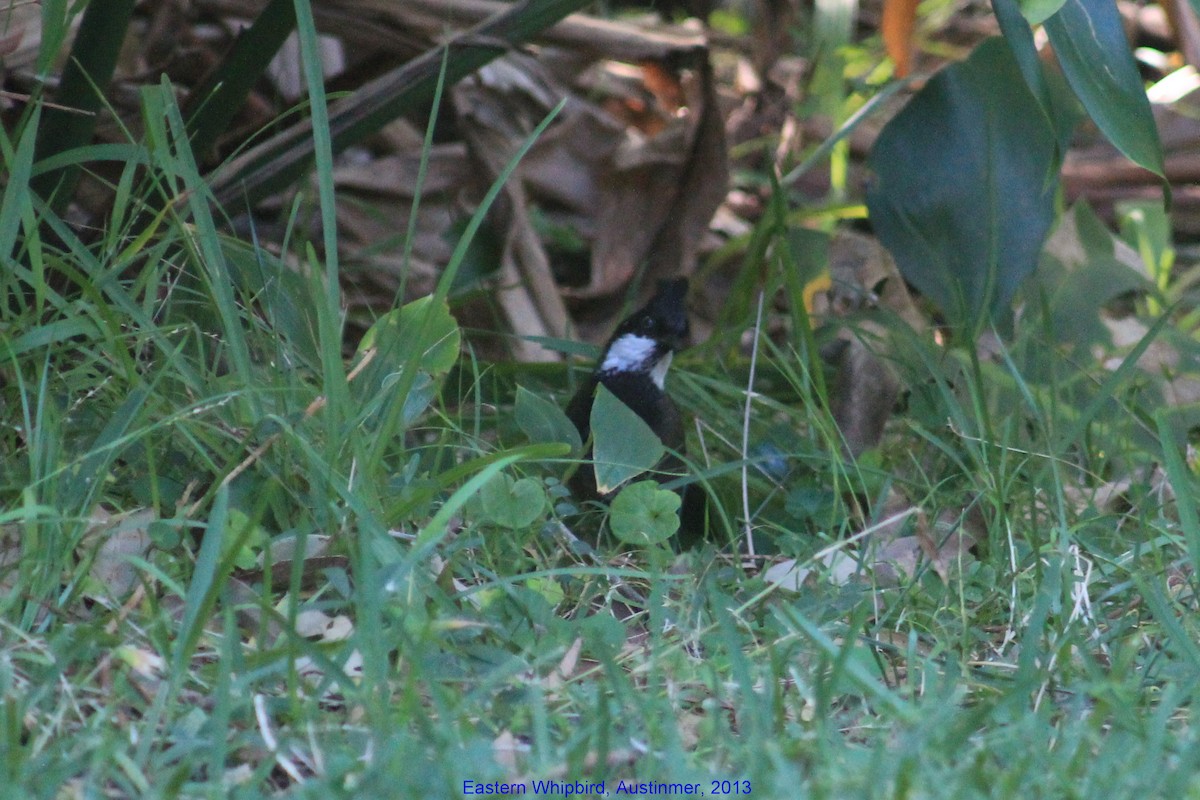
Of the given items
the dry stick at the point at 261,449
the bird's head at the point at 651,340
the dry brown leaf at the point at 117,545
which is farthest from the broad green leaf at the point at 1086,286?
the dry brown leaf at the point at 117,545

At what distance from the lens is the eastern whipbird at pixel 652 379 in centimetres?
255

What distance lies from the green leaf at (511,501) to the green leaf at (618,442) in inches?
5.4

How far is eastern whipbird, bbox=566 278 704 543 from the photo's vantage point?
8.38 ft

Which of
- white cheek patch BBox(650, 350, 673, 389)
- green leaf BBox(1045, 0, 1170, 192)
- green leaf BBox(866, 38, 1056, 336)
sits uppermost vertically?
green leaf BBox(1045, 0, 1170, 192)

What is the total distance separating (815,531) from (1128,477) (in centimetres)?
66

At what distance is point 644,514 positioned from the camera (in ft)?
6.43

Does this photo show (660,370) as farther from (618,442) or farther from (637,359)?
(618,442)

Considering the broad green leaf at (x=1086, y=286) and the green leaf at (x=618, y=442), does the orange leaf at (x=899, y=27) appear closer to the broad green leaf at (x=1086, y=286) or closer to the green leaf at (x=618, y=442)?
the broad green leaf at (x=1086, y=286)

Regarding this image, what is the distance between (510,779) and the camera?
1274mm

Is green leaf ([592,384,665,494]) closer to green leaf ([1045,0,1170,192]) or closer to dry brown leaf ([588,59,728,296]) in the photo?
green leaf ([1045,0,1170,192])

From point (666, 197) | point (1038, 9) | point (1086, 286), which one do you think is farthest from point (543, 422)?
point (666, 197)

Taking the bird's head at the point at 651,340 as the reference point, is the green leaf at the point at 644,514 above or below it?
above

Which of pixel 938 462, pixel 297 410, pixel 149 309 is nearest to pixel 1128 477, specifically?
pixel 938 462

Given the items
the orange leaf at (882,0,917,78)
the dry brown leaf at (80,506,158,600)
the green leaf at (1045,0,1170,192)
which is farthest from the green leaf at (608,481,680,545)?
the orange leaf at (882,0,917,78)
